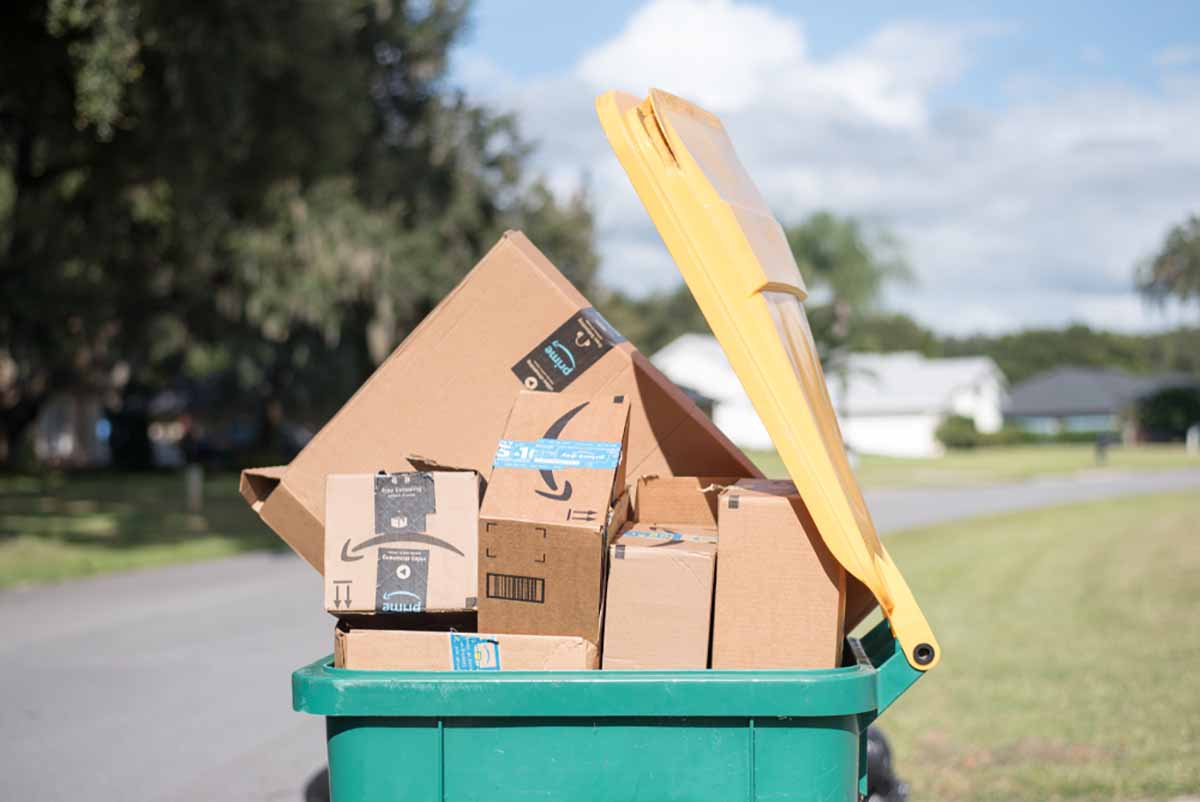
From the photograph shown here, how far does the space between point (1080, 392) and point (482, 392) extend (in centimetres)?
8900

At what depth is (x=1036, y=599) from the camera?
1290cm

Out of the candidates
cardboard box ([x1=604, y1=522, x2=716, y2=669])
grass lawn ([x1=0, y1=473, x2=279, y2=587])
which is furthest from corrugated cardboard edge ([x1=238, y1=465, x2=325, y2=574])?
grass lawn ([x1=0, y1=473, x2=279, y2=587])

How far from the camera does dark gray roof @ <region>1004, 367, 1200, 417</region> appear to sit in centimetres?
8400

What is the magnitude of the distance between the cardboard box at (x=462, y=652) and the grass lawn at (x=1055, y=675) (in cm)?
338

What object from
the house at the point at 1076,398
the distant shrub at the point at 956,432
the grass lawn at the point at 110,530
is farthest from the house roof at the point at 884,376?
the grass lawn at the point at 110,530

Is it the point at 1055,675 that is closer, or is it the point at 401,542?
the point at 401,542

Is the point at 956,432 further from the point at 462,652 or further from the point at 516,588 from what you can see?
the point at 462,652

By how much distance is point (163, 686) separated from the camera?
26.8 ft

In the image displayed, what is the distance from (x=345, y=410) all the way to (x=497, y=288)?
607 millimetres

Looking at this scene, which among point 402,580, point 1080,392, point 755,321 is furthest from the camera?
point 1080,392

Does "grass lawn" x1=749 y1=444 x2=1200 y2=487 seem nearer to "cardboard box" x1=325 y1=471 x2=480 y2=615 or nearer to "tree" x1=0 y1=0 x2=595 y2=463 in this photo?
"tree" x1=0 y1=0 x2=595 y2=463

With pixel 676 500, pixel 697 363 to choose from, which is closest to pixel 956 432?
pixel 697 363

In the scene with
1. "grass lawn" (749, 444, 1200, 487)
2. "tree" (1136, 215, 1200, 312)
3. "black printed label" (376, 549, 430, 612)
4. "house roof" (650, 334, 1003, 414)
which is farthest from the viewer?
"house roof" (650, 334, 1003, 414)

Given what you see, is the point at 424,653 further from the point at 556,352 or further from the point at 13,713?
the point at 13,713
